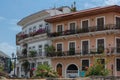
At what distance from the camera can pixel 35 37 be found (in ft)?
194

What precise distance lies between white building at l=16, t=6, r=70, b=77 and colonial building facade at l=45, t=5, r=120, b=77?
1.64 meters

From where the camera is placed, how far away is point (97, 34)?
163ft

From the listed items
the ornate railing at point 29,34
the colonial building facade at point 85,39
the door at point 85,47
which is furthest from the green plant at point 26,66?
the door at point 85,47

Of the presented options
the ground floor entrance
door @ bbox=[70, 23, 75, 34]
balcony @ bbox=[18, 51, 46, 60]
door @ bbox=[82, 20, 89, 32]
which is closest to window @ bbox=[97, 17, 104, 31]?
door @ bbox=[82, 20, 89, 32]

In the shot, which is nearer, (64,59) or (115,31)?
(115,31)

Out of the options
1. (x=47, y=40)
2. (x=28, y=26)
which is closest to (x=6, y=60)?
(x=47, y=40)

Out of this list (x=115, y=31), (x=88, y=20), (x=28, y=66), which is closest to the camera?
(x=115, y=31)

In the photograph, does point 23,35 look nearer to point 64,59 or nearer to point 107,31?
point 64,59

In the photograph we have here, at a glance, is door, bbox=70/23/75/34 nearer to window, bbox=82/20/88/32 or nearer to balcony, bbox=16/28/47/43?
window, bbox=82/20/88/32

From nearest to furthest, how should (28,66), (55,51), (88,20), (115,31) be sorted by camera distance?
(115,31), (88,20), (55,51), (28,66)

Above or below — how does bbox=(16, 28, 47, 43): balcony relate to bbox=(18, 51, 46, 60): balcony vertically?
above

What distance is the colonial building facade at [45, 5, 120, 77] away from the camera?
4812 cm

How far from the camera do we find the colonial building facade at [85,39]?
4812cm

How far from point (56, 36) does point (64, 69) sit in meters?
5.16
